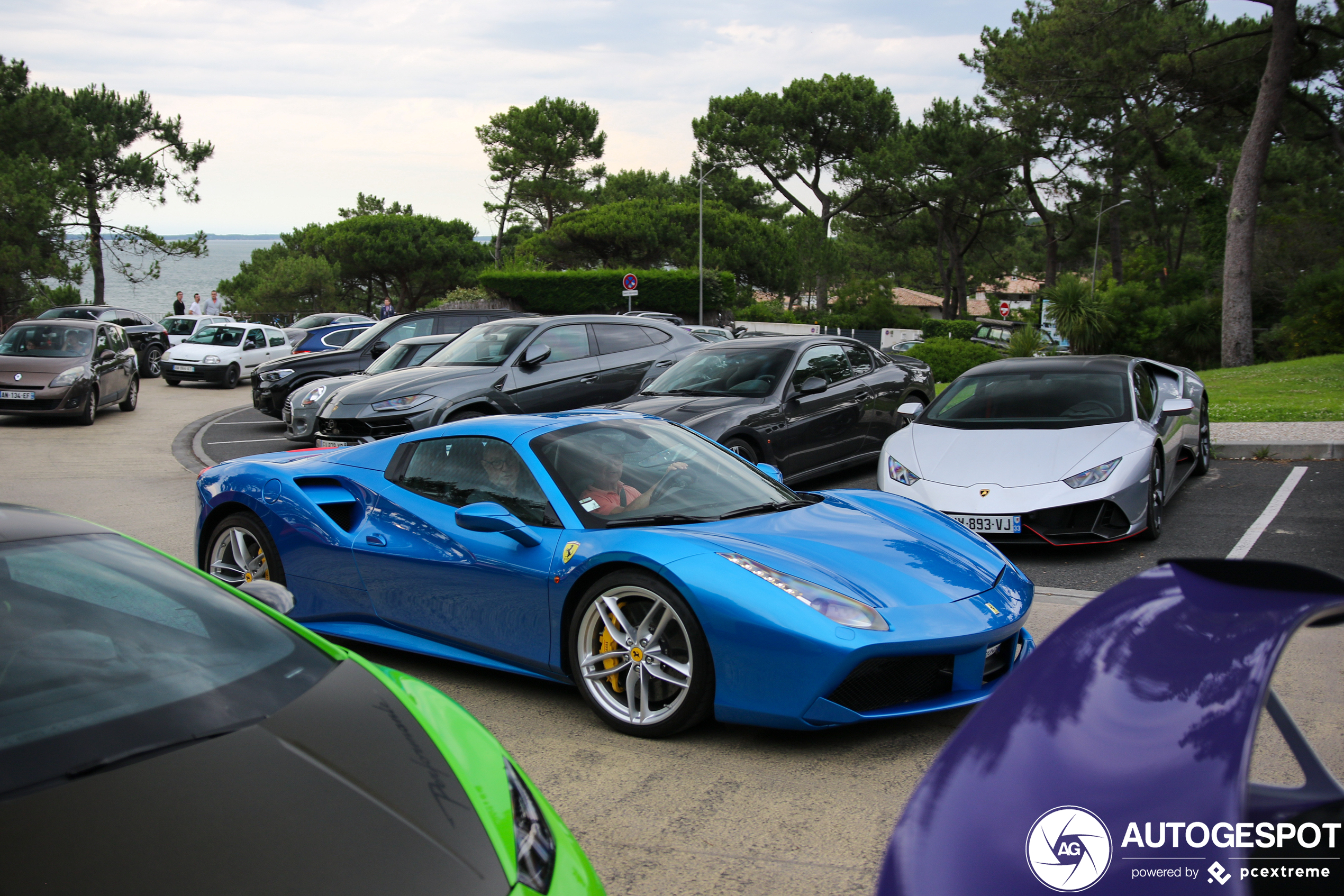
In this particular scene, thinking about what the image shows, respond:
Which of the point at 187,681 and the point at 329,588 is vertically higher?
the point at 187,681

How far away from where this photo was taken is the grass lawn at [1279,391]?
1282 cm

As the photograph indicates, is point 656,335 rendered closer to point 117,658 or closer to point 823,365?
point 823,365

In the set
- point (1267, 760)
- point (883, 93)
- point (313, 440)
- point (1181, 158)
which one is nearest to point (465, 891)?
point (1267, 760)

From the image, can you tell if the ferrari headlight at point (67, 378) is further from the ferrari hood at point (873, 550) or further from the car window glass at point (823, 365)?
the ferrari hood at point (873, 550)

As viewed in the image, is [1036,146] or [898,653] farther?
[1036,146]

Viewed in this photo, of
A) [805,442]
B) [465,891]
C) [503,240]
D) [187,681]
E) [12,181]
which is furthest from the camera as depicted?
[503,240]

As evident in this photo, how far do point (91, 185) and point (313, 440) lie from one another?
114 ft

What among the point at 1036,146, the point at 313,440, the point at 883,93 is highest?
the point at 883,93

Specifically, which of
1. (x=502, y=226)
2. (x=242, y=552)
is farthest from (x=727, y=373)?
(x=502, y=226)

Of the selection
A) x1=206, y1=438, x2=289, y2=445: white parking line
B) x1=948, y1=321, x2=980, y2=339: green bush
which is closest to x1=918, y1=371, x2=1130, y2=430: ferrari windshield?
x1=206, y1=438, x2=289, y2=445: white parking line

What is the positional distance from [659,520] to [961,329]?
45.4m

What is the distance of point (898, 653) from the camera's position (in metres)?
3.55

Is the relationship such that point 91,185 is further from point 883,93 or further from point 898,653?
point 898,653

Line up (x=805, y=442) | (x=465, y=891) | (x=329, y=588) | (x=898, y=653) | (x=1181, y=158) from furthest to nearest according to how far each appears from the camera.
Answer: (x=1181, y=158), (x=805, y=442), (x=329, y=588), (x=898, y=653), (x=465, y=891)
